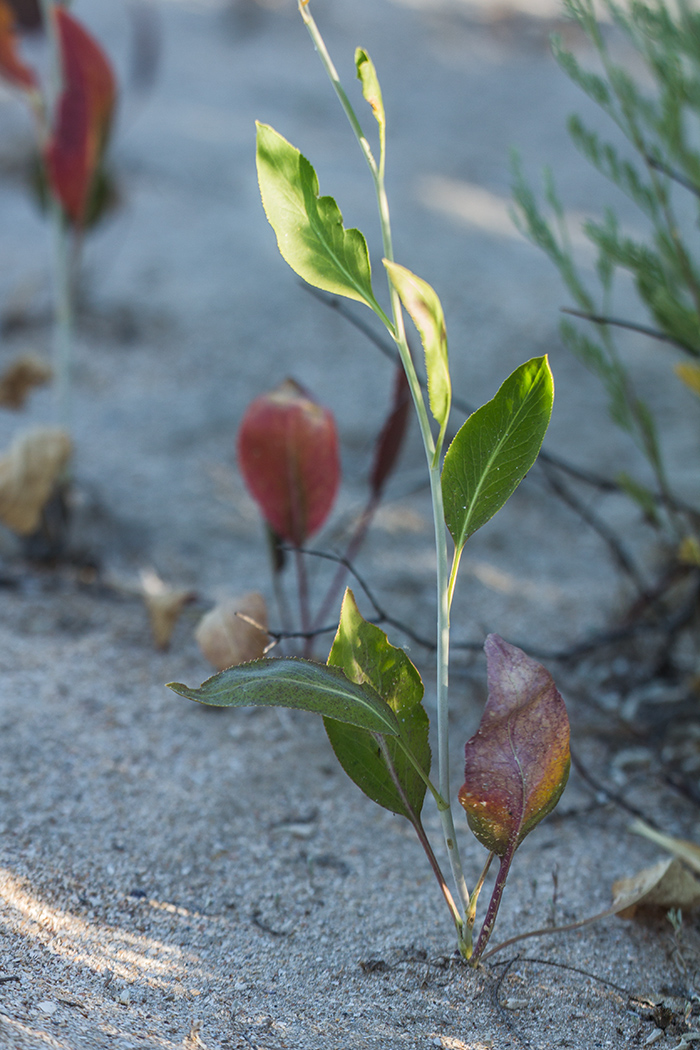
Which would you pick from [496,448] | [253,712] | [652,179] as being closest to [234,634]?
[253,712]

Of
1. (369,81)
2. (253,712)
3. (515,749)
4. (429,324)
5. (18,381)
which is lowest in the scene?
(253,712)

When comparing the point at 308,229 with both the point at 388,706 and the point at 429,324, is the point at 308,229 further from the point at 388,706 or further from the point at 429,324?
the point at 388,706

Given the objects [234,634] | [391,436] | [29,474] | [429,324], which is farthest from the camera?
[29,474]

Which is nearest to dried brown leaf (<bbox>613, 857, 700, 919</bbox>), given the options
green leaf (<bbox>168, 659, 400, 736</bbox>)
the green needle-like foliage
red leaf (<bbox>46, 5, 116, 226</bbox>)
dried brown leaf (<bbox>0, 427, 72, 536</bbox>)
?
green leaf (<bbox>168, 659, 400, 736</bbox>)

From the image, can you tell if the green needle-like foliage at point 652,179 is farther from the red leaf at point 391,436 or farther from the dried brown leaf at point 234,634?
Result: the dried brown leaf at point 234,634

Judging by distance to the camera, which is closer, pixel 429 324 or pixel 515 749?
pixel 429 324

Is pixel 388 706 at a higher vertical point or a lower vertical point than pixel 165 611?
higher

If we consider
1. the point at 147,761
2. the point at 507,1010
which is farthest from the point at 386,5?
the point at 507,1010

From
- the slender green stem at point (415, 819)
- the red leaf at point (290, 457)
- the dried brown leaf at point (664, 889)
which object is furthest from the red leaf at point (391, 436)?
the dried brown leaf at point (664, 889)
